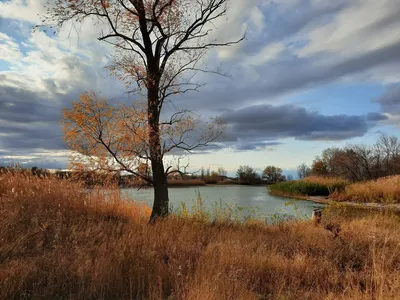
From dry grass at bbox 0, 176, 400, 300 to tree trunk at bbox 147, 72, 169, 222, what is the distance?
2.61 ft

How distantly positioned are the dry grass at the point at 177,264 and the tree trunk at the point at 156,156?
2.61ft

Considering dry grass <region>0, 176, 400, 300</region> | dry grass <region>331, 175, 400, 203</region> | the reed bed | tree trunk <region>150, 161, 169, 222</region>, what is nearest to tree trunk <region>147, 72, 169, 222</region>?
tree trunk <region>150, 161, 169, 222</region>

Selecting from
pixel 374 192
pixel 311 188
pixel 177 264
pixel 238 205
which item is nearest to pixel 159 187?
pixel 177 264

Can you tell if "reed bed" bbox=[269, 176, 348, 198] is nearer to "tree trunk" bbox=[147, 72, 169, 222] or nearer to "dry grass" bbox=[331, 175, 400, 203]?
"dry grass" bbox=[331, 175, 400, 203]

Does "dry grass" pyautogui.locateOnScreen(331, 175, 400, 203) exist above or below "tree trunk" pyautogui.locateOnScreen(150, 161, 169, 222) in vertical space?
below

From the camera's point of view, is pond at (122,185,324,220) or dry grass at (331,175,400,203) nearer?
pond at (122,185,324,220)

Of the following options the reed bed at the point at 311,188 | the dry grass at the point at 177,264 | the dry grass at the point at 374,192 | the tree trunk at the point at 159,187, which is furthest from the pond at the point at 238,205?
the reed bed at the point at 311,188

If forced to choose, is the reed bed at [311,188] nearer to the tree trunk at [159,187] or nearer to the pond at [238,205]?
the pond at [238,205]

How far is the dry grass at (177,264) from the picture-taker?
358 cm

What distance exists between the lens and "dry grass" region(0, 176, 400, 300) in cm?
358

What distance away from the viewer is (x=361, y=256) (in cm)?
585

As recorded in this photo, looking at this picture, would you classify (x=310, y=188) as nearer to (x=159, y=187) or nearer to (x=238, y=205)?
(x=238, y=205)

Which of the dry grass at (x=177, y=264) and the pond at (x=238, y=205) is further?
the pond at (x=238, y=205)

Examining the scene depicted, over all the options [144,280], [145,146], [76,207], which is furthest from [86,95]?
[144,280]
